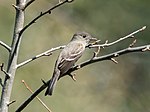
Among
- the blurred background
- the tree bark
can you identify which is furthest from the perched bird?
the blurred background

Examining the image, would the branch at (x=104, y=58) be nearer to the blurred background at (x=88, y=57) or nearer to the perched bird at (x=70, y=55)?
the perched bird at (x=70, y=55)

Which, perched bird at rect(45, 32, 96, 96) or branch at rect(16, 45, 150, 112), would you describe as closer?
branch at rect(16, 45, 150, 112)

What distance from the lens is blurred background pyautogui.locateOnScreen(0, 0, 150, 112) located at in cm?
888

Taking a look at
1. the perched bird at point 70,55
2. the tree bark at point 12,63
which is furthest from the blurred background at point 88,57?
the tree bark at point 12,63

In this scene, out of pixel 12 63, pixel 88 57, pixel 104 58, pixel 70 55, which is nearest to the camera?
pixel 104 58

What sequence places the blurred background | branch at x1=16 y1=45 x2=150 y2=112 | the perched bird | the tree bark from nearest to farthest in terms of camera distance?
branch at x1=16 y1=45 x2=150 y2=112 < the tree bark < the perched bird < the blurred background

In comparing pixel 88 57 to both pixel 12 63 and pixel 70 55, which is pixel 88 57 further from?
pixel 12 63

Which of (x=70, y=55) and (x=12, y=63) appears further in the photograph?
(x=70, y=55)

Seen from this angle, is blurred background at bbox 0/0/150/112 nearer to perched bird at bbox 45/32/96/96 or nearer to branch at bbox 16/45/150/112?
perched bird at bbox 45/32/96/96

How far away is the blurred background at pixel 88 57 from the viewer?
8875 mm

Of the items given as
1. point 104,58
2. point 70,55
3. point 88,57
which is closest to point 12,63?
point 104,58

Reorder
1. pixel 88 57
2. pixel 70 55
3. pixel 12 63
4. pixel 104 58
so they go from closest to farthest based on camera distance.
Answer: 1. pixel 104 58
2. pixel 12 63
3. pixel 70 55
4. pixel 88 57

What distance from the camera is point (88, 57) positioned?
378 inches

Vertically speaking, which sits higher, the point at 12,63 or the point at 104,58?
the point at 12,63
